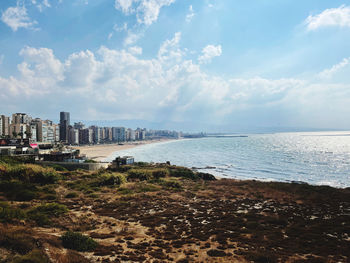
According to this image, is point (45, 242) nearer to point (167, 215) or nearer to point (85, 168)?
point (167, 215)

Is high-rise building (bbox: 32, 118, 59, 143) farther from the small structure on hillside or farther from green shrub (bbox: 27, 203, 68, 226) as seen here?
green shrub (bbox: 27, 203, 68, 226)

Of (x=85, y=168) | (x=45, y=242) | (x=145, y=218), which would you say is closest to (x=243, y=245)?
(x=145, y=218)

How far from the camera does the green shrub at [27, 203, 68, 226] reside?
15.8 meters

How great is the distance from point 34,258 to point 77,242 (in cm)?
356

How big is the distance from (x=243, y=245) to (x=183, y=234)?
4283 millimetres

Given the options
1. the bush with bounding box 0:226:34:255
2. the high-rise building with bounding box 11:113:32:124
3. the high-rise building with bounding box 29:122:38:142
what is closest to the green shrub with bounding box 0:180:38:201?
the bush with bounding box 0:226:34:255

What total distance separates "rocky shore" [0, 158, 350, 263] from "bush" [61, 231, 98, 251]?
13 centimetres

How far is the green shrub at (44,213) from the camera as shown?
1577 cm

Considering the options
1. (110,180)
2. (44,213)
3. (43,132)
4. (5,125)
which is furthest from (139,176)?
(5,125)

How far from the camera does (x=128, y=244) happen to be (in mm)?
13383

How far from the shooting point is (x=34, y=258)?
28.9ft

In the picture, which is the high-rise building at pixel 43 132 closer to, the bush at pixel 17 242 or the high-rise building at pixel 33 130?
the high-rise building at pixel 33 130

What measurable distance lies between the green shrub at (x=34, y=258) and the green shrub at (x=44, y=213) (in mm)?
7195

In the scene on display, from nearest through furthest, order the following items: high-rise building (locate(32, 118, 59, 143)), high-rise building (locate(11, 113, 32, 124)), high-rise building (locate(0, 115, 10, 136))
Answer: high-rise building (locate(0, 115, 10, 136)) < high-rise building (locate(32, 118, 59, 143)) < high-rise building (locate(11, 113, 32, 124))
